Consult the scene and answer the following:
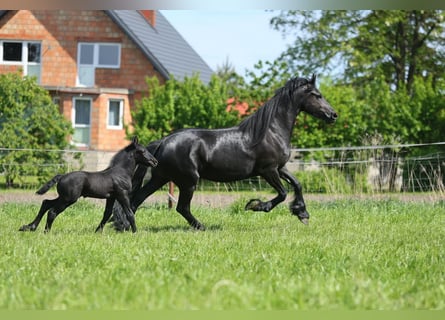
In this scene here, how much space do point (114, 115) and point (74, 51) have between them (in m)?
3.55

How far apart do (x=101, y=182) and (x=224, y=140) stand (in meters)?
1.85

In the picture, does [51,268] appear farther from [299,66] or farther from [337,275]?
[299,66]

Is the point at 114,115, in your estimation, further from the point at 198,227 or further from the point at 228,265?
the point at 228,265

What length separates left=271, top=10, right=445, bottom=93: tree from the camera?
116 feet

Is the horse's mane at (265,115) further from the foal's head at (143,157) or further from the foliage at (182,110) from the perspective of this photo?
the foliage at (182,110)

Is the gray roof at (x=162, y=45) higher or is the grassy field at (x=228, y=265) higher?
the gray roof at (x=162, y=45)

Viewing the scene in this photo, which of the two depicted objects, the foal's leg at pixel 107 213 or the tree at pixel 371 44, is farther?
the tree at pixel 371 44

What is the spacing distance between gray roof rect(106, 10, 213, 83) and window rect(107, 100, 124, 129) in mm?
3089

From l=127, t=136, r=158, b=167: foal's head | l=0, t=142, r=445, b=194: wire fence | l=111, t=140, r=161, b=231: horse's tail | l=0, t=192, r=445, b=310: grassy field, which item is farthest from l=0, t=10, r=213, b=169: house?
l=127, t=136, r=158, b=167: foal's head

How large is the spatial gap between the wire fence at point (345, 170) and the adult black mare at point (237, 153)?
5584mm

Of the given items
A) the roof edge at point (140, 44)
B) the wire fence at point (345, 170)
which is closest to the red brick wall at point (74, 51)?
the roof edge at point (140, 44)

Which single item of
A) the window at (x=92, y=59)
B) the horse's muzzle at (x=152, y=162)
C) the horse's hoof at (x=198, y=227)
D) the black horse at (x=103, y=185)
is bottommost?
the horse's hoof at (x=198, y=227)

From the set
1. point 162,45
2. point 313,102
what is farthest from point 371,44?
point 313,102

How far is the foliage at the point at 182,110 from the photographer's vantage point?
88.8ft
